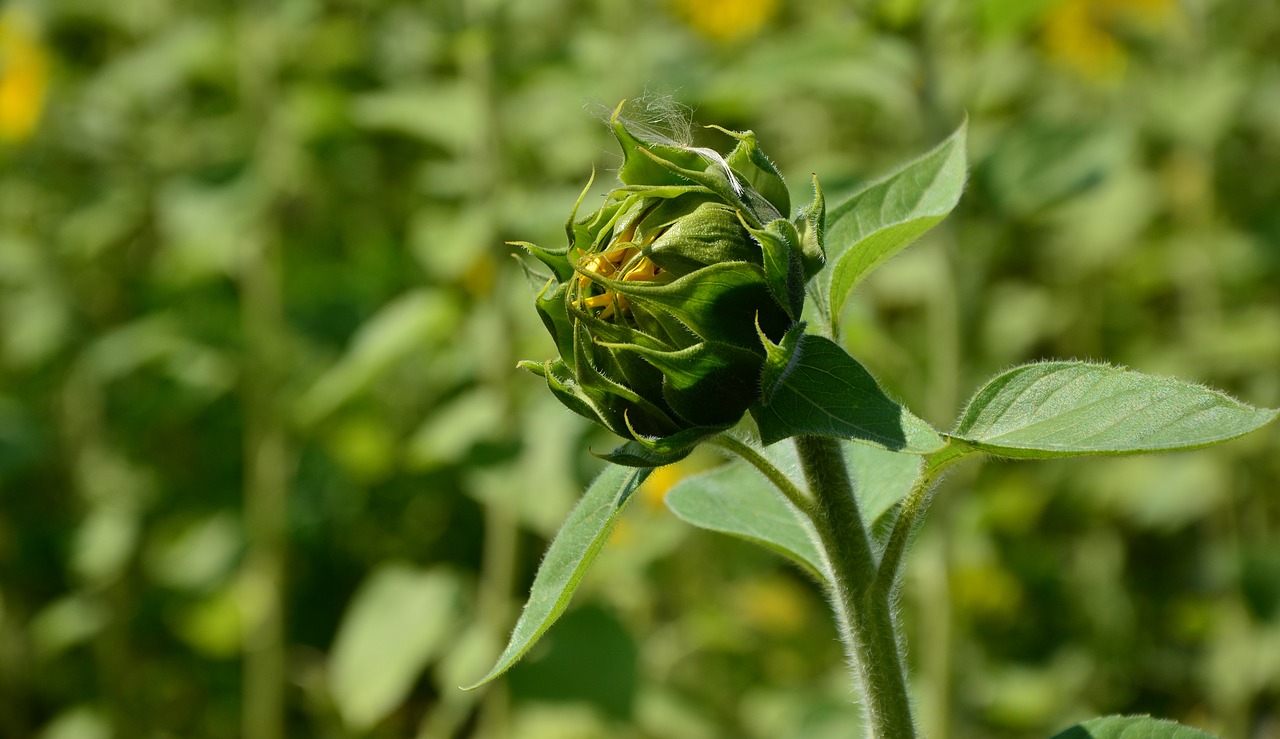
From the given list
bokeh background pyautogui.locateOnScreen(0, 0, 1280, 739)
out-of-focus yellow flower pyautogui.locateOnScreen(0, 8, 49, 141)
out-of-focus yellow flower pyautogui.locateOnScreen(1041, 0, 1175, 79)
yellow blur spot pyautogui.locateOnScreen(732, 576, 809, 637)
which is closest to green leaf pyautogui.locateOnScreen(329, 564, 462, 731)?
bokeh background pyautogui.locateOnScreen(0, 0, 1280, 739)

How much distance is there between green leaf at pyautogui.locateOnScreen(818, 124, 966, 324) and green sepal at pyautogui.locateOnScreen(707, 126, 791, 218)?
0.16ft

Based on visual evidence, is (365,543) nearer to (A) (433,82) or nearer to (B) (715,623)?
(B) (715,623)

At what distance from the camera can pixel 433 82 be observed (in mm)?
2859

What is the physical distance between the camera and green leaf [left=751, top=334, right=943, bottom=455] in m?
0.54

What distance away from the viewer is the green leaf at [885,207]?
65 centimetres

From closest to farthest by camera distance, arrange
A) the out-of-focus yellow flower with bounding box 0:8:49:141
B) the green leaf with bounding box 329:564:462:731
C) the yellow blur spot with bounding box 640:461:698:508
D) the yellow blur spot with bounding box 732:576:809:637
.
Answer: the green leaf with bounding box 329:564:462:731, the yellow blur spot with bounding box 640:461:698:508, the yellow blur spot with bounding box 732:576:809:637, the out-of-focus yellow flower with bounding box 0:8:49:141

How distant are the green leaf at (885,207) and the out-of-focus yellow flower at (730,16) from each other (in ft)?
6.87

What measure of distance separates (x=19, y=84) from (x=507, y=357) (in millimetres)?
1479

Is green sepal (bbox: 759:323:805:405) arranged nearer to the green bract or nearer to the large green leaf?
the green bract

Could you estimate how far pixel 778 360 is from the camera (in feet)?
1.80

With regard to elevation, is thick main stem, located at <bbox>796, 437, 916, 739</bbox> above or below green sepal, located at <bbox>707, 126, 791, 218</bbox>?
below

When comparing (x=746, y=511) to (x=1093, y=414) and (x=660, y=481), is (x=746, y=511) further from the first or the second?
(x=660, y=481)

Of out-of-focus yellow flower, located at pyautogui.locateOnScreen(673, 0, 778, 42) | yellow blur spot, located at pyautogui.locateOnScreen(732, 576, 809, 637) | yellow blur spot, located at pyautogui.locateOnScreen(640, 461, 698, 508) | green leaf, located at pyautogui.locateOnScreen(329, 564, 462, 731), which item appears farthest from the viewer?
out-of-focus yellow flower, located at pyautogui.locateOnScreen(673, 0, 778, 42)

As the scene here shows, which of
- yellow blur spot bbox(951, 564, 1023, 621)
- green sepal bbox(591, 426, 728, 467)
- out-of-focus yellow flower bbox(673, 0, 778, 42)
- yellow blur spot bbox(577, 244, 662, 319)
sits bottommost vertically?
yellow blur spot bbox(951, 564, 1023, 621)
